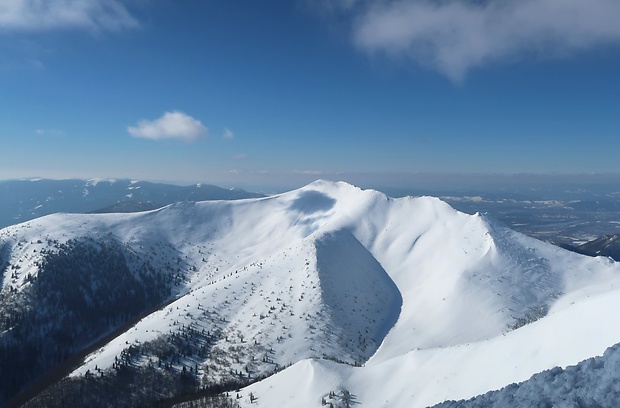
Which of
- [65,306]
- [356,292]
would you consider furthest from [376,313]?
[65,306]

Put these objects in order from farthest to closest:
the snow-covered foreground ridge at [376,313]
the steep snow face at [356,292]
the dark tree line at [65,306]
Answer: the steep snow face at [356,292] < the dark tree line at [65,306] < the snow-covered foreground ridge at [376,313]

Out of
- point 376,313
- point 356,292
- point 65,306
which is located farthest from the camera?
point 65,306

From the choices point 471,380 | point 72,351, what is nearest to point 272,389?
point 471,380

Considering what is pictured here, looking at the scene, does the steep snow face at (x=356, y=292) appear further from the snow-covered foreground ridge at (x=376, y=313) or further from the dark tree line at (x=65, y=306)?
the dark tree line at (x=65, y=306)

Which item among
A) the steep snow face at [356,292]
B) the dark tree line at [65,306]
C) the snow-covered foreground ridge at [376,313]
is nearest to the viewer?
the snow-covered foreground ridge at [376,313]

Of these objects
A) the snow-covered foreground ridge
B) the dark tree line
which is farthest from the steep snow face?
the dark tree line

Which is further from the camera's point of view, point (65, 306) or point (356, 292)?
point (65, 306)

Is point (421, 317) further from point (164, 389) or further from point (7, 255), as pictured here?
point (7, 255)

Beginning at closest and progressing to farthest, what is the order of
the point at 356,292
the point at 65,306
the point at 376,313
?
the point at 376,313 → the point at 356,292 → the point at 65,306

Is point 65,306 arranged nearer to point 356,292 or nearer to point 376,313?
point 356,292

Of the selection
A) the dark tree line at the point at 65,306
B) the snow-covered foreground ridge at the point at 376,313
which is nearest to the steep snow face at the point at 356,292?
the snow-covered foreground ridge at the point at 376,313

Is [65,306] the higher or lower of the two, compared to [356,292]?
lower
